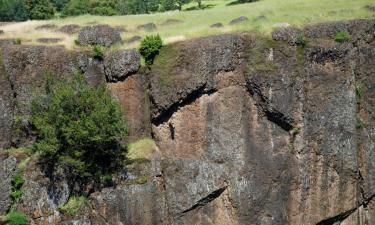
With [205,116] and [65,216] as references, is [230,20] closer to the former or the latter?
[205,116]

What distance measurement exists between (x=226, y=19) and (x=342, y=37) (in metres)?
9.39

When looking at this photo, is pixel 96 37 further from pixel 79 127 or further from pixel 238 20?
A: pixel 238 20

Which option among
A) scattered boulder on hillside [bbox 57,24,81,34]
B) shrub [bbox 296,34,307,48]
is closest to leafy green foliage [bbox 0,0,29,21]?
scattered boulder on hillside [bbox 57,24,81,34]

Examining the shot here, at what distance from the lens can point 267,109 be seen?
30.6 meters

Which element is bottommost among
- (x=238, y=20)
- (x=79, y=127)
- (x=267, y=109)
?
(x=267, y=109)

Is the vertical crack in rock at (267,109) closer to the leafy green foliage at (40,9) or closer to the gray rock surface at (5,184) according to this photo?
the gray rock surface at (5,184)

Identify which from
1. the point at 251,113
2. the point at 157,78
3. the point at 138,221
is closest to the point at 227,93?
the point at 251,113

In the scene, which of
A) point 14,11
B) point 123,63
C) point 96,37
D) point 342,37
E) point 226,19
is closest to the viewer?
point 123,63

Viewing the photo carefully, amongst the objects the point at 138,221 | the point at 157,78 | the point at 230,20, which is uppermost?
the point at 230,20

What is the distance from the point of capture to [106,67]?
31.5m

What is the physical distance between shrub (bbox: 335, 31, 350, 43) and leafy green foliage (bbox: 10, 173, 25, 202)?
20.1 meters

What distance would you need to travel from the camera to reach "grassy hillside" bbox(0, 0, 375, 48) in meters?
33.0

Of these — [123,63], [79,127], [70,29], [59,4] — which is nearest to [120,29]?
[70,29]

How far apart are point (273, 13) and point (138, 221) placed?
1814 cm
